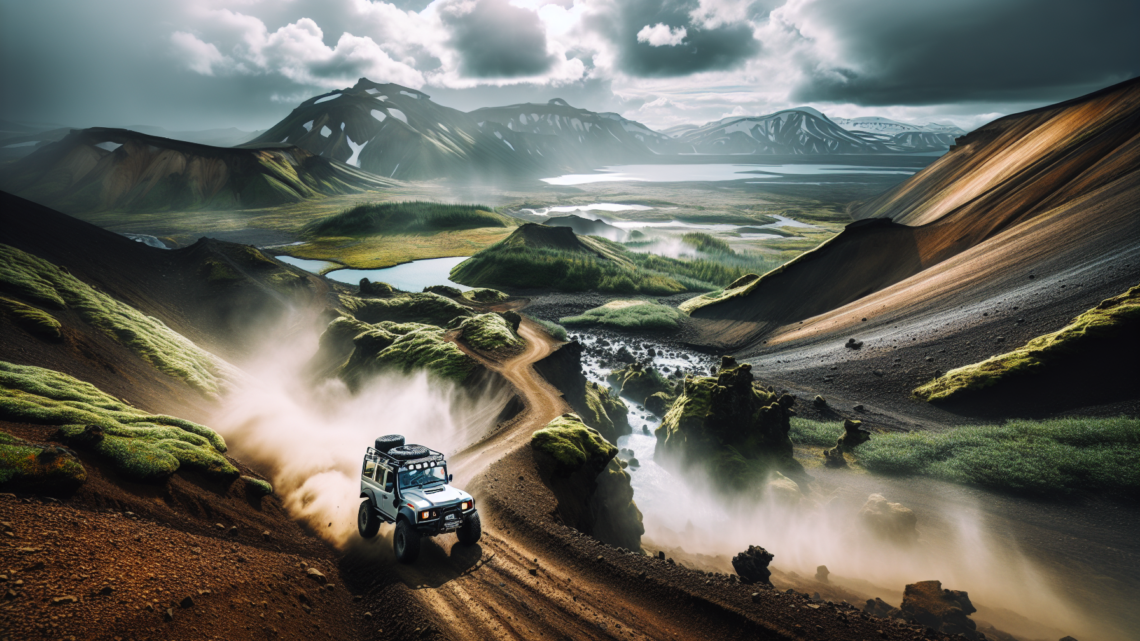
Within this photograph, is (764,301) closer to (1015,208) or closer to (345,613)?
(1015,208)

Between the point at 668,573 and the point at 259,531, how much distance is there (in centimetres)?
1492

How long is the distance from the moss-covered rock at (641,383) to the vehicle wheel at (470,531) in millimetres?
40721

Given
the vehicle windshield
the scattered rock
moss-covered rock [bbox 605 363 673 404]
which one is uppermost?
moss-covered rock [bbox 605 363 673 404]

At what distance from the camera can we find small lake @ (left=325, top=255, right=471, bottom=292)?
10400cm

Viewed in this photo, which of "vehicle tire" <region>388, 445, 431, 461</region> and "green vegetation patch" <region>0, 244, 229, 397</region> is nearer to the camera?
"vehicle tire" <region>388, 445, 431, 461</region>

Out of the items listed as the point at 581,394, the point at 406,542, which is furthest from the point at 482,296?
the point at 406,542

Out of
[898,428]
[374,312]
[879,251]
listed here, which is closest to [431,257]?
[374,312]

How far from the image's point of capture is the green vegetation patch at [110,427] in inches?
643

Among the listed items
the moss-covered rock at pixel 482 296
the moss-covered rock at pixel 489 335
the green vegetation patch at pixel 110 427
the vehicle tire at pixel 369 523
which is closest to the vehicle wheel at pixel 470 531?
the vehicle tire at pixel 369 523

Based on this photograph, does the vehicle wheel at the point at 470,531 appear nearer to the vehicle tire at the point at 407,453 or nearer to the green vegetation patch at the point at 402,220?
the vehicle tire at the point at 407,453

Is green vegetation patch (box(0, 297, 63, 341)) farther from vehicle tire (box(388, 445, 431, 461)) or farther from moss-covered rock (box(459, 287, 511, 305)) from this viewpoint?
moss-covered rock (box(459, 287, 511, 305))

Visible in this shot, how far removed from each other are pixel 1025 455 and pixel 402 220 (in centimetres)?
17119

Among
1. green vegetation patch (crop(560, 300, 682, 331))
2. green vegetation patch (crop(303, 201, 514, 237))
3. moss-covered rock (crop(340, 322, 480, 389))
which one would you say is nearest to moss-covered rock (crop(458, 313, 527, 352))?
moss-covered rock (crop(340, 322, 480, 389))

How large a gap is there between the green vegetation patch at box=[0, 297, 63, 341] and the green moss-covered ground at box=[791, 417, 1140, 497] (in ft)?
175
